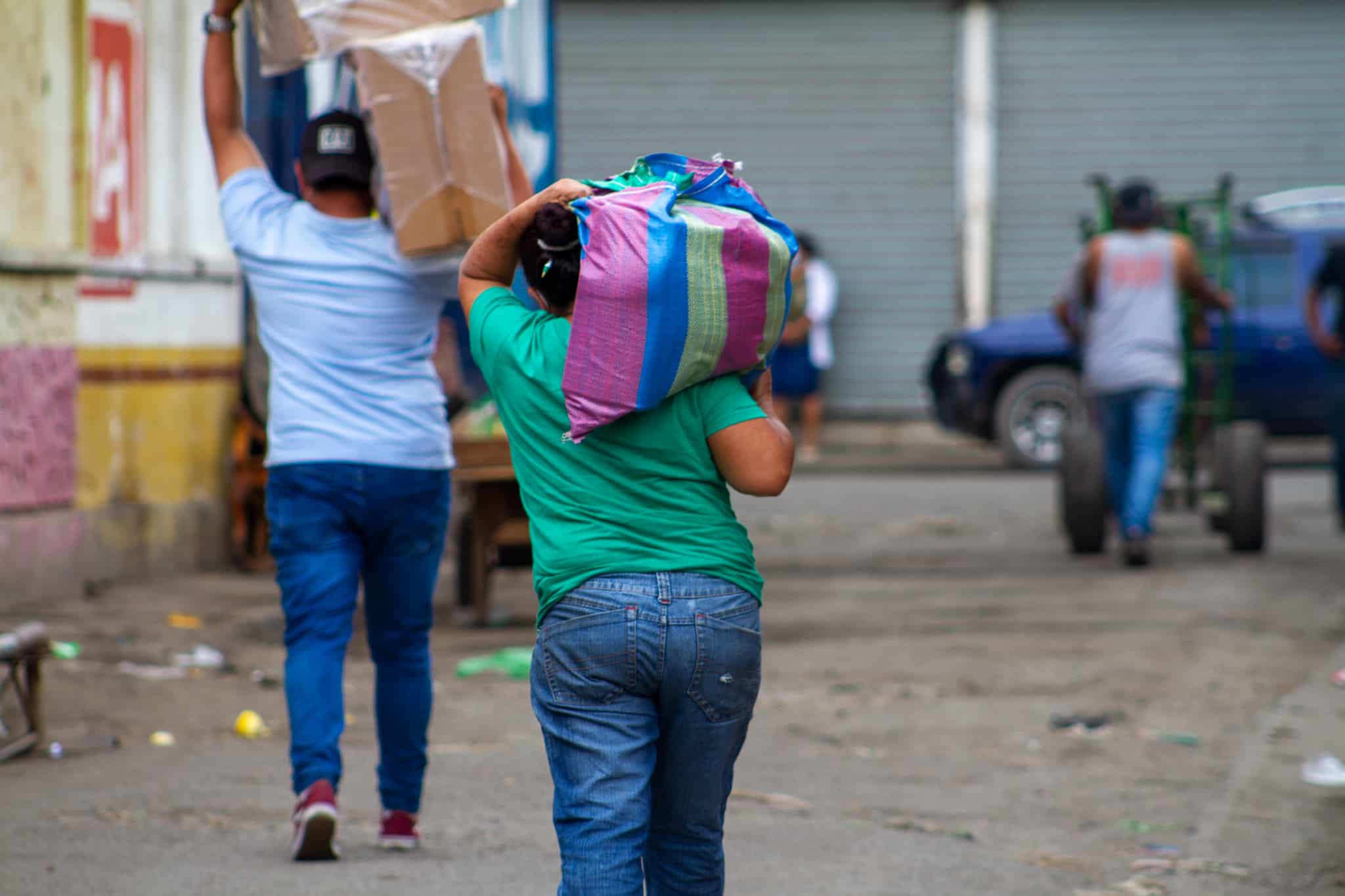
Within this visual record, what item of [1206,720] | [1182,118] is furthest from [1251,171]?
[1206,720]

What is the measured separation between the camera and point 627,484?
3188 mm

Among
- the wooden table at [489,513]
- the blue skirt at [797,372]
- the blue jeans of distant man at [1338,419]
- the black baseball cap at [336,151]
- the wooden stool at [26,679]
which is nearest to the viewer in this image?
the black baseball cap at [336,151]

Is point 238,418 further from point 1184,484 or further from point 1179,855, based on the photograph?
point 1179,855

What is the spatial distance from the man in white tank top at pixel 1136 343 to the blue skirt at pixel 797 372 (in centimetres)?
833

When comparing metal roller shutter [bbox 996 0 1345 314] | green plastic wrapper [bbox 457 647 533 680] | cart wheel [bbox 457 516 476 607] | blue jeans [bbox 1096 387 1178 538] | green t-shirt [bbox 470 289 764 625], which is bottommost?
green plastic wrapper [bbox 457 647 533 680]

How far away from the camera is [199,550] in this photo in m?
9.88

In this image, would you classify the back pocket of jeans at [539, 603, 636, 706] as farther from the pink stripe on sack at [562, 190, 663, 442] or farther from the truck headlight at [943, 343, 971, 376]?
the truck headlight at [943, 343, 971, 376]

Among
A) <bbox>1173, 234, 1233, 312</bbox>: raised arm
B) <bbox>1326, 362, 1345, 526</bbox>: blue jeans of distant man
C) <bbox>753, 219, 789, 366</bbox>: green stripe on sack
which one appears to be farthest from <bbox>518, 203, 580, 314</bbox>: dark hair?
<bbox>1326, 362, 1345, 526</bbox>: blue jeans of distant man

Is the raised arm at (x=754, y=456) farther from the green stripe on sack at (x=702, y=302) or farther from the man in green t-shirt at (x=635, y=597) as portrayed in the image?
the green stripe on sack at (x=702, y=302)

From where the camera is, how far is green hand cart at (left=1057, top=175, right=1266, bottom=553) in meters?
10.7

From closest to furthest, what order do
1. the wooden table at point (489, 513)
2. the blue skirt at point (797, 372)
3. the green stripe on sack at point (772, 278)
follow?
the green stripe on sack at point (772, 278) → the wooden table at point (489, 513) → the blue skirt at point (797, 372)

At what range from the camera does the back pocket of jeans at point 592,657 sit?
3.12 metres

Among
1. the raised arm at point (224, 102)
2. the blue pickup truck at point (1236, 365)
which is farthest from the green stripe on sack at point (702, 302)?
the blue pickup truck at point (1236, 365)

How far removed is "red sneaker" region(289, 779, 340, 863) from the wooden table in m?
3.75
